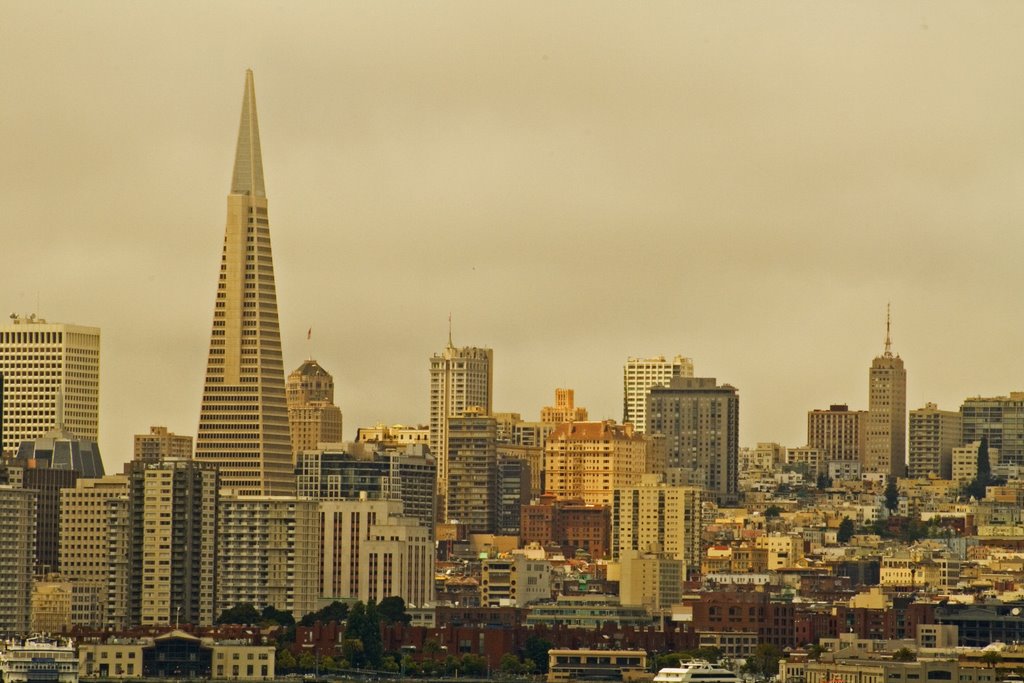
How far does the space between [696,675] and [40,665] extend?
123ft

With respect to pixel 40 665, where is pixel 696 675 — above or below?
above

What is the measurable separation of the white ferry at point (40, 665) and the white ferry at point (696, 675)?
33.4 m

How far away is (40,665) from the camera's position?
179875 millimetres

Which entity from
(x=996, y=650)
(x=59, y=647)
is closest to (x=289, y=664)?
(x=59, y=647)

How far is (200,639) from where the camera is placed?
192875 millimetres

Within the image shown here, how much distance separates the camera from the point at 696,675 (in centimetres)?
16138

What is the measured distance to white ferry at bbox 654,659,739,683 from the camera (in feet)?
524

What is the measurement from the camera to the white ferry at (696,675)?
15975 cm

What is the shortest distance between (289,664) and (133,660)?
11.9 m

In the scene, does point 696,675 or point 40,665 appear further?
point 40,665

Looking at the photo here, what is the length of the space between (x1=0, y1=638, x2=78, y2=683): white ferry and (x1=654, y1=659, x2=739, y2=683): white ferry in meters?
33.4

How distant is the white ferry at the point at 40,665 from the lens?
17850 cm

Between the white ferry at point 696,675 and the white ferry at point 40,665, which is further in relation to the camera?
the white ferry at point 40,665

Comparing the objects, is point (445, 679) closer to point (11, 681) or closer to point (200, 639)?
point (200, 639)
